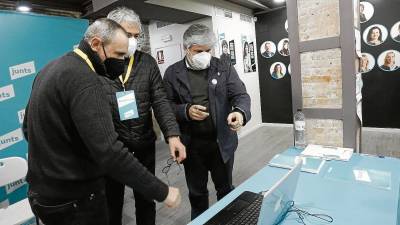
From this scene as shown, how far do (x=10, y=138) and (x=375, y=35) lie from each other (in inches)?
203

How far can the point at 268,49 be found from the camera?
566 cm

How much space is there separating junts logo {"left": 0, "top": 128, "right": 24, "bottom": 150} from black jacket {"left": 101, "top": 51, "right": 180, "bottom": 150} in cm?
160

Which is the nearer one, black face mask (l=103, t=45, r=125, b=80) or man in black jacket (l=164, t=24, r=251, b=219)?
black face mask (l=103, t=45, r=125, b=80)

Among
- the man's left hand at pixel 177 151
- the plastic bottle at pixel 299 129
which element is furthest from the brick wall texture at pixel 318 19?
the man's left hand at pixel 177 151

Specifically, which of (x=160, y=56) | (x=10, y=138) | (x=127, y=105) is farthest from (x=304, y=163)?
(x=160, y=56)

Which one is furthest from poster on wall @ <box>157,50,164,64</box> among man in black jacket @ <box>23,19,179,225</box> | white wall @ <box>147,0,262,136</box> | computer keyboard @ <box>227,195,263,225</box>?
computer keyboard @ <box>227,195,263,225</box>

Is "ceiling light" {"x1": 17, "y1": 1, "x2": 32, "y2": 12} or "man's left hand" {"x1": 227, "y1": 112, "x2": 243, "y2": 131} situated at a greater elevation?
"ceiling light" {"x1": 17, "y1": 1, "x2": 32, "y2": 12}

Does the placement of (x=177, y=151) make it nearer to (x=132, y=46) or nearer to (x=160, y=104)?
(x=160, y=104)

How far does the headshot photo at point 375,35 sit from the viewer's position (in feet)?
14.5

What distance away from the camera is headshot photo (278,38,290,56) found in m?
5.39

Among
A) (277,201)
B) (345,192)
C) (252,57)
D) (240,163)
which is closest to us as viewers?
(277,201)

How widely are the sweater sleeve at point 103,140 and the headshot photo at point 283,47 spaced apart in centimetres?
488

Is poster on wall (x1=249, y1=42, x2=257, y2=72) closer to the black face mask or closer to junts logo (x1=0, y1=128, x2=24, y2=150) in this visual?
junts logo (x1=0, y1=128, x2=24, y2=150)

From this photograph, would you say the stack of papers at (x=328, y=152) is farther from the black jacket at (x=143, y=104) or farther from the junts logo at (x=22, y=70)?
the junts logo at (x=22, y=70)
